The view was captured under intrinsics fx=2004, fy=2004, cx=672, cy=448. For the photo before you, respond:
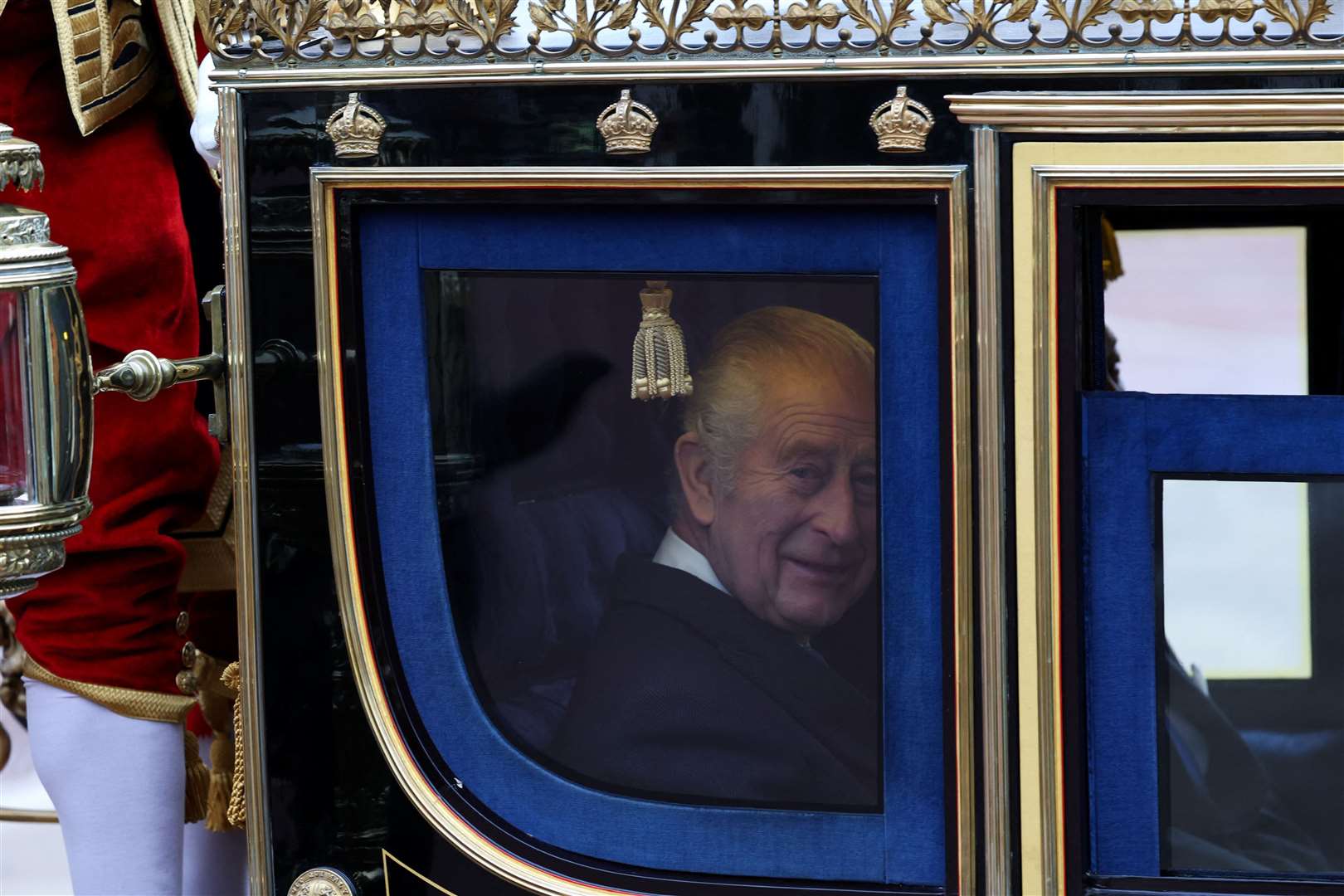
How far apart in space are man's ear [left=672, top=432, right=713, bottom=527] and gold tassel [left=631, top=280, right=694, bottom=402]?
4cm

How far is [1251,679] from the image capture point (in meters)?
1.49

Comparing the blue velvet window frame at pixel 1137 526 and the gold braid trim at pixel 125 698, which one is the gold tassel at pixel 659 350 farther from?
the gold braid trim at pixel 125 698

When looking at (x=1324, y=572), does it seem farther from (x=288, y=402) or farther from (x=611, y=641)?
(x=288, y=402)

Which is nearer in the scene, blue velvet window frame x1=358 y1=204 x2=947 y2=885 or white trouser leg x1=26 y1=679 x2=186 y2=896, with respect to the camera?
blue velvet window frame x1=358 y1=204 x2=947 y2=885

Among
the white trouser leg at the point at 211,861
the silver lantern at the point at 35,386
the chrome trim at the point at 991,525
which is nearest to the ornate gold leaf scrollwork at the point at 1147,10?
the chrome trim at the point at 991,525

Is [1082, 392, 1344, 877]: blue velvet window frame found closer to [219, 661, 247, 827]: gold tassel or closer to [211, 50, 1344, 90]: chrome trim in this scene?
[211, 50, 1344, 90]: chrome trim

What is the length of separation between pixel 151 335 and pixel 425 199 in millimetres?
481

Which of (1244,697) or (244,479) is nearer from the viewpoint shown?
(1244,697)

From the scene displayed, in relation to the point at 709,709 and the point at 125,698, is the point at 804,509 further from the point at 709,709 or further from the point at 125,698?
the point at 125,698

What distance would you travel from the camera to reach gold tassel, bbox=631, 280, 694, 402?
1.51 meters

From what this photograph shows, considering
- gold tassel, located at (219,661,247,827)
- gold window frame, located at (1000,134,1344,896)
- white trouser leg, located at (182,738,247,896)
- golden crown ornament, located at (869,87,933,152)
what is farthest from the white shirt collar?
white trouser leg, located at (182,738,247,896)

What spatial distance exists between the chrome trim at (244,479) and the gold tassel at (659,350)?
31cm

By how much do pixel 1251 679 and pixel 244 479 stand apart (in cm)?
79

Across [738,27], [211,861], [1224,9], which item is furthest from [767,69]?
[211,861]
